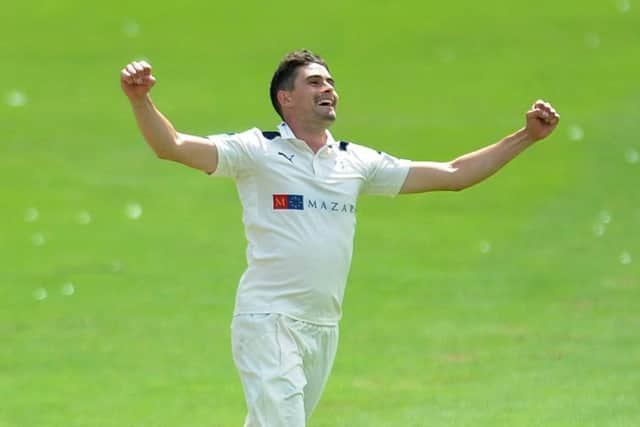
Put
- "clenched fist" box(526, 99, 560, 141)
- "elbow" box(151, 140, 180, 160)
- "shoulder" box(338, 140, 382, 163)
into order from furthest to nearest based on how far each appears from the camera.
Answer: "clenched fist" box(526, 99, 560, 141) → "shoulder" box(338, 140, 382, 163) → "elbow" box(151, 140, 180, 160)

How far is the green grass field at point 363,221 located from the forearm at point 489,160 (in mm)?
2910

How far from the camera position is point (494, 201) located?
1877cm

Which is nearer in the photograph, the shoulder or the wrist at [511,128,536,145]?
the shoulder

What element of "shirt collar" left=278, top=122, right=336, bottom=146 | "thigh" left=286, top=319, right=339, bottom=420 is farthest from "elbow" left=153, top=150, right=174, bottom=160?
"thigh" left=286, top=319, right=339, bottom=420

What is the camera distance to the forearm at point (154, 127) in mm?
6746

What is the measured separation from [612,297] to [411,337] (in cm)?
247

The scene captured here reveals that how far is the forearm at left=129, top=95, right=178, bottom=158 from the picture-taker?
675cm

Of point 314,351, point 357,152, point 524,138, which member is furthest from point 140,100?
point 524,138

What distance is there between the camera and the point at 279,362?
7035 millimetres

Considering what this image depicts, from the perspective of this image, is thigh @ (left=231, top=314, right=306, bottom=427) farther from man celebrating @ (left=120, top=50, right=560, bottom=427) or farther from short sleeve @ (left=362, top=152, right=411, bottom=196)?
short sleeve @ (left=362, top=152, right=411, bottom=196)

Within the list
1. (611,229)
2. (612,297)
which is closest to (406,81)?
(611,229)

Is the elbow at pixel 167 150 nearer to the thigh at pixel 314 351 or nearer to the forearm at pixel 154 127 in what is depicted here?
the forearm at pixel 154 127

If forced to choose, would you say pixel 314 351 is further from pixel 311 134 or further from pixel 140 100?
pixel 140 100

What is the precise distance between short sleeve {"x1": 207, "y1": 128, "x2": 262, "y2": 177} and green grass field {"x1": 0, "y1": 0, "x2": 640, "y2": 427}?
361cm
